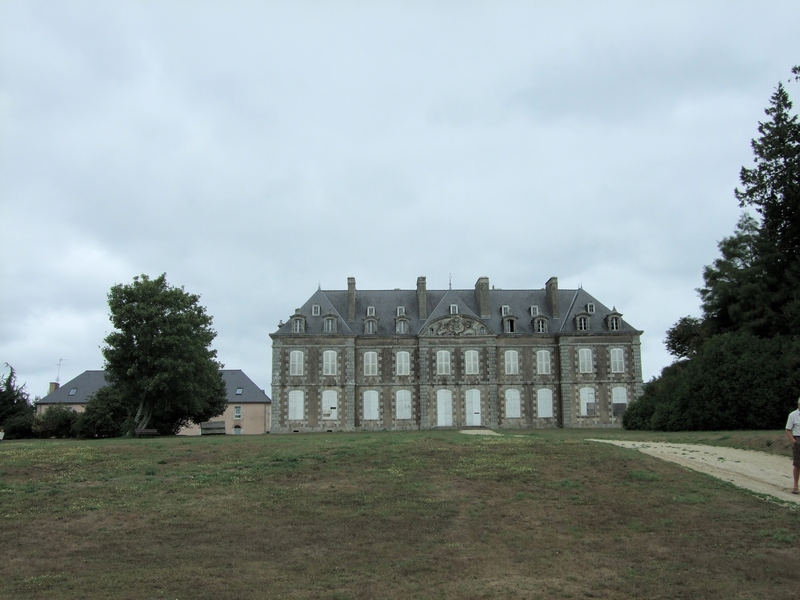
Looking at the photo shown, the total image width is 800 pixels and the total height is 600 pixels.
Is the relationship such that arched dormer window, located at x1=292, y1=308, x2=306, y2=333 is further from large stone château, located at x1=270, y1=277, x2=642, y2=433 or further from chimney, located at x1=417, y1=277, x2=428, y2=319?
chimney, located at x1=417, y1=277, x2=428, y2=319

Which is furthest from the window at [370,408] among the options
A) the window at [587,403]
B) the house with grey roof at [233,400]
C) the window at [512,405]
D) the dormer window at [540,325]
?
the house with grey roof at [233,400]

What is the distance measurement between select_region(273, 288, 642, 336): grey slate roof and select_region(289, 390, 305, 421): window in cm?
426

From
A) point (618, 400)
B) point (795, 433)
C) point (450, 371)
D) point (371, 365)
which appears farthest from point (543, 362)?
point (795, 433)

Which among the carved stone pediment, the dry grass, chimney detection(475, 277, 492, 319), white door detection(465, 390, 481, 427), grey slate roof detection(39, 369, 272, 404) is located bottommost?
the dry grass

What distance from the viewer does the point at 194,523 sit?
1423 cm

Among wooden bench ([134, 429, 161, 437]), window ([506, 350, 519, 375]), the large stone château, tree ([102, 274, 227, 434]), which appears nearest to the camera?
tree ([102, 274, 227, 434])

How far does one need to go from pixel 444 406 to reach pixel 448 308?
22.8 feet

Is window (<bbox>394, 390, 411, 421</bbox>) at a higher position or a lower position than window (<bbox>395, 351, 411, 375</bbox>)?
lower

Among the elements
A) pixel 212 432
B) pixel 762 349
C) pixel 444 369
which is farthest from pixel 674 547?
pixel 444 369

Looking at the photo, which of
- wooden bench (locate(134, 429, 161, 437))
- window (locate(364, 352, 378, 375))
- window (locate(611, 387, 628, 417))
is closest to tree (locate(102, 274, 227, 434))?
wooden bench (locate(134, 429, 161, 437))

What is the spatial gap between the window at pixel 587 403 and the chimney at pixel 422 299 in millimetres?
12393

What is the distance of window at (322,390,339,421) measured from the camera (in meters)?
51.9

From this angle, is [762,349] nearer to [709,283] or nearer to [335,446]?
[709,283]

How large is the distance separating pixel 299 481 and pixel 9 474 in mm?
7283
